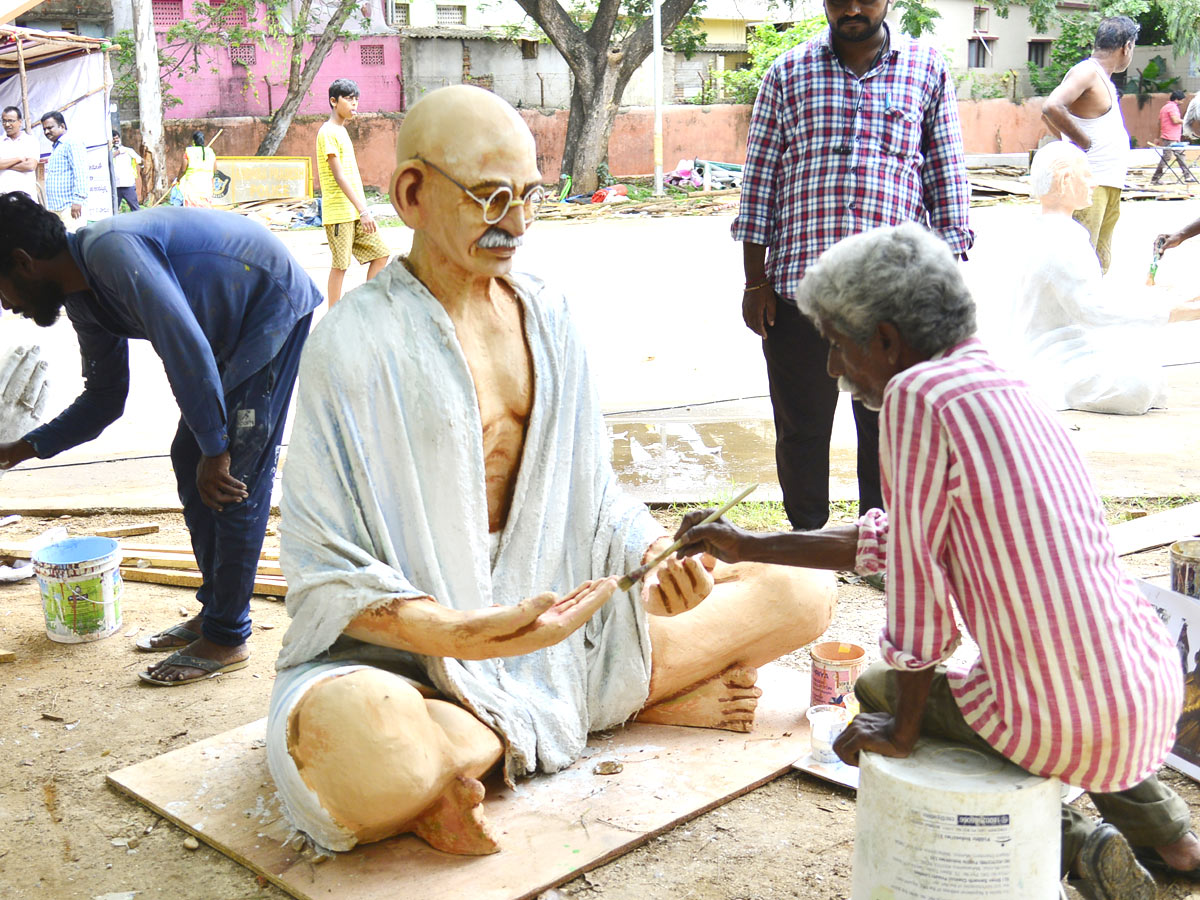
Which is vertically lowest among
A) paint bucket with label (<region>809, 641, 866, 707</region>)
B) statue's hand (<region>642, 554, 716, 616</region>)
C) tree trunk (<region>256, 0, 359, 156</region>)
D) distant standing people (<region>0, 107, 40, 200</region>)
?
paint bucket with label (<region>809, 641, 866, 707</region>)

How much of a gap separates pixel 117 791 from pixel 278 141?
2235 cm

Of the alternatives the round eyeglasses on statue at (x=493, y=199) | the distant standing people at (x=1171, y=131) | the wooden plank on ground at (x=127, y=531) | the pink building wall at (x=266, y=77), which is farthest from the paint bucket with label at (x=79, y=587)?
the pink building wall at (x=266, y=77)

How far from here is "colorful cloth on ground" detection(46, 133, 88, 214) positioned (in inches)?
484

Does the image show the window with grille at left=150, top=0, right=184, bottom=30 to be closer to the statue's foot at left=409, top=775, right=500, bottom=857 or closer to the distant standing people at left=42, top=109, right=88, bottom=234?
the distant standing people at left=42, top=109, right=88, bottom=234

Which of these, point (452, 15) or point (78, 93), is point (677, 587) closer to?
point (78, 93)

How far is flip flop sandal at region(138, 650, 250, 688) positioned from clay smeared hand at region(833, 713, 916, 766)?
95.0 inches

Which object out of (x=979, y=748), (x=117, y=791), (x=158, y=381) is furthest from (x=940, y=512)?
(x=158, y=381)

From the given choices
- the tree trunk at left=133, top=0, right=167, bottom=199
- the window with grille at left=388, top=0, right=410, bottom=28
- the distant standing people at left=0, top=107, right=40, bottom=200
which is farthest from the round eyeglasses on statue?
the window with grille at left=388, top=0, right=410, bottom=28

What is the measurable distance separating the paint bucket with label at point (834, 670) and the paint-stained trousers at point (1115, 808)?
70cm

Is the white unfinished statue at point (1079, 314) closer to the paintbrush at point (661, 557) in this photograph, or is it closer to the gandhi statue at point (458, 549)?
the gandhi statue at point (458, 549)

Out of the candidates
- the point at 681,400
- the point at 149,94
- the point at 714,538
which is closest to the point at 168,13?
the point at 149,94

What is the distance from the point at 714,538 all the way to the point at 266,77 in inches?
973

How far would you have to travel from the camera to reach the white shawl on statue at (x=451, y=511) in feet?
9.41

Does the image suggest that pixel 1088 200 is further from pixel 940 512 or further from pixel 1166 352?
pixel 940 512
